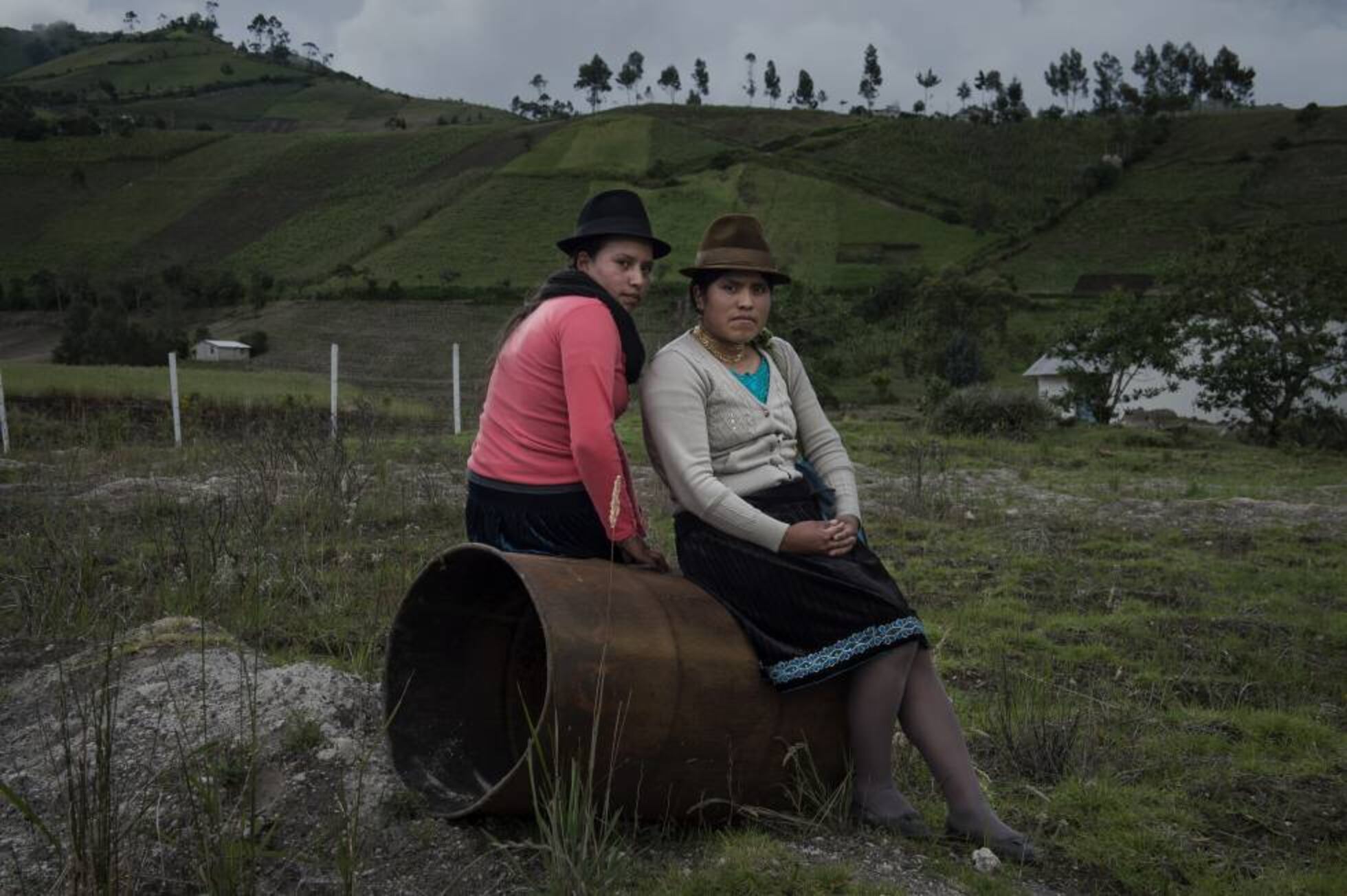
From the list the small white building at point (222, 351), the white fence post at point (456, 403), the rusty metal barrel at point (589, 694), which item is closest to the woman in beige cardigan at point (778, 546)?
the rusty metal barrel at point (589, 694)

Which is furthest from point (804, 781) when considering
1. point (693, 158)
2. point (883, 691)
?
point (693, 158)

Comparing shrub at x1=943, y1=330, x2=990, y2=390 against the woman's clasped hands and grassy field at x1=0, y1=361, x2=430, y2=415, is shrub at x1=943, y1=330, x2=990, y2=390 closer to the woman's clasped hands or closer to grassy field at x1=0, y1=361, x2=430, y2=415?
grassy field at x1=0, y1=361, x2=430, y2=415

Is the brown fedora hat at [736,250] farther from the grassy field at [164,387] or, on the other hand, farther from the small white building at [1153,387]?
the small white building at [1153,387]

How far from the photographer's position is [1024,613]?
6613 mm

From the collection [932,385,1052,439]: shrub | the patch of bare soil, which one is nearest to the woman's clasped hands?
[932,385,1052,439]: shrub

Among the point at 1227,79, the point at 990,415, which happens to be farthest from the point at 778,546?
the point at 1227,79

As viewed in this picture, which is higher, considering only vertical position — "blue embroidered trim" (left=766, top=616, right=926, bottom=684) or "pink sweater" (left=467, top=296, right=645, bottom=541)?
"pink sweater" (left=467, top=296, right=645, bottom=541)

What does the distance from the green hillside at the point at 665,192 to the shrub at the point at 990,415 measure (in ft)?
113

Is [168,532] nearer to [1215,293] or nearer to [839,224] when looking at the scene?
[1215,293]

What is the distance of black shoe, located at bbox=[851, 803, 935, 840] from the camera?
3.27m

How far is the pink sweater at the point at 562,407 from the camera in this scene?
329cm

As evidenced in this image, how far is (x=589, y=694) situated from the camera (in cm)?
301

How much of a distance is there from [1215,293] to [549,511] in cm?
2277

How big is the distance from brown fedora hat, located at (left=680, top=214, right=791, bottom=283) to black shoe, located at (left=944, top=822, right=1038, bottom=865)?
5.39 ft
